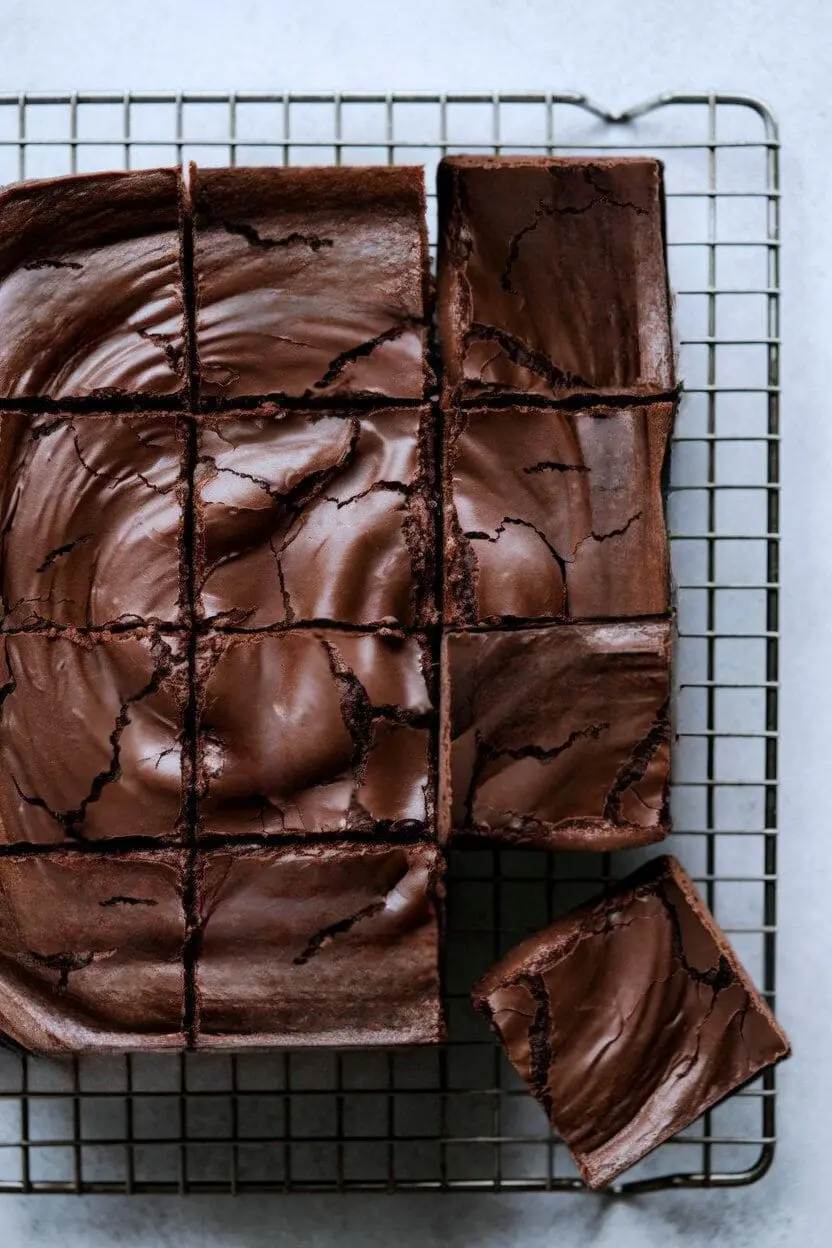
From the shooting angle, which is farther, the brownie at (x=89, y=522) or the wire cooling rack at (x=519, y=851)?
the wire cooling rack at (x=519, y=851)

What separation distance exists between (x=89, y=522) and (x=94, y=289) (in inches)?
17.4

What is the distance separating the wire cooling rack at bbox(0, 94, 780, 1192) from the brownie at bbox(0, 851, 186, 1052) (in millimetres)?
345

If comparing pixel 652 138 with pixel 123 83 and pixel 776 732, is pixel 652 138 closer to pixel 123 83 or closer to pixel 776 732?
pixel 123 83

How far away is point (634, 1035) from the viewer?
2146 mm

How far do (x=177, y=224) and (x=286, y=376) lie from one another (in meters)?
0.36

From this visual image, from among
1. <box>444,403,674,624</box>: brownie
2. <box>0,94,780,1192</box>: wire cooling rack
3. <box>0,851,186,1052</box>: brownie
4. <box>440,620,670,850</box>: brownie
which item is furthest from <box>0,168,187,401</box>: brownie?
<box>0,851,186,1052</box>: brownie

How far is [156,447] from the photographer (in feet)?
7.11

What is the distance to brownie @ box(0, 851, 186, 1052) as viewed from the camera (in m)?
2.13

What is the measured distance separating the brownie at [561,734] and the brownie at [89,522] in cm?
58

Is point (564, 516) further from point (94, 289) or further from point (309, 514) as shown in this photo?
point (94, 289)

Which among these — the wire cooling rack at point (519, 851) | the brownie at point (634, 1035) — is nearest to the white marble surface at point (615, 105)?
the wire cooling rack at point (519, 851)

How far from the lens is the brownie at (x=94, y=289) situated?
214 cm

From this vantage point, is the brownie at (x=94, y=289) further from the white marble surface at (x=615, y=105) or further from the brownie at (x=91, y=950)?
the brownie at (x=91, y=950)

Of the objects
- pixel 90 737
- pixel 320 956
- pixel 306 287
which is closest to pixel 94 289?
pixel 306 287
